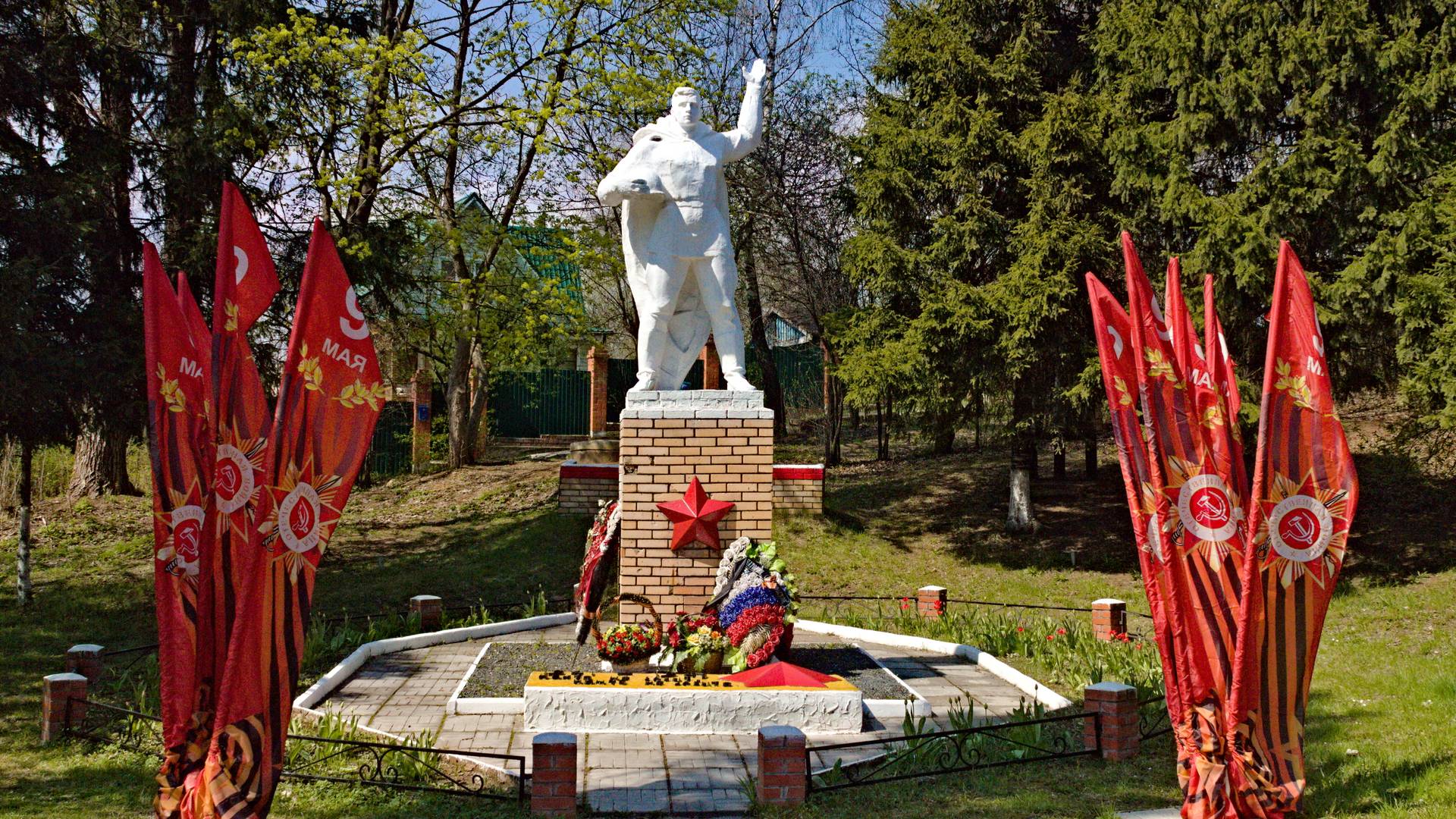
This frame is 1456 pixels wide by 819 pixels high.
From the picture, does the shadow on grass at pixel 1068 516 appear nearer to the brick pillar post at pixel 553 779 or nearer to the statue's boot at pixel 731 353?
the statue's boot at pixel 731 353

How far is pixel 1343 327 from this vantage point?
1373cm

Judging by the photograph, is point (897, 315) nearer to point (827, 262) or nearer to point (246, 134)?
point (827, 262)

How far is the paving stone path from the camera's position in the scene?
653 cm

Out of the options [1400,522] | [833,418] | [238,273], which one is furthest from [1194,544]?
[833,418]

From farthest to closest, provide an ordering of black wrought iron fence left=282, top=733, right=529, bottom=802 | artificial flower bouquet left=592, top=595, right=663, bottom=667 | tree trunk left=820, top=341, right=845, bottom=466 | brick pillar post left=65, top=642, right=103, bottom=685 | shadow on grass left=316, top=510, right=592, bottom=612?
1. tree trunk left=820, top=341, right=845, bottom=466
2. shadow on grass left=316, top=510, right=592, bottom=612
3. brick pillar post left=65, top=642, right=103, bottom=685
4. artificial flower bouquet left=592, top=595, right=663, bottom=667
5. black wrought iron fence left=282, top=733, right=529, bottom=802

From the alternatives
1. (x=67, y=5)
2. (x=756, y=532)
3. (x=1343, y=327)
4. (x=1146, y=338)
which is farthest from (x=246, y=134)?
(x=1343, y=327)

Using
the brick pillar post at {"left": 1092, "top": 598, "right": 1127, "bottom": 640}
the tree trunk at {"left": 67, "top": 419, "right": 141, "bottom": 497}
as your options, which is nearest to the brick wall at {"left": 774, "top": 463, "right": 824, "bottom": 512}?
the brick pillar post at {"left": 1092, "top": 598, "right": 1127, "bottom": 640}

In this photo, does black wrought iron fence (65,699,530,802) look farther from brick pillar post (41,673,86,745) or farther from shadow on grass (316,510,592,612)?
shadow on grass (316,510,592,612)

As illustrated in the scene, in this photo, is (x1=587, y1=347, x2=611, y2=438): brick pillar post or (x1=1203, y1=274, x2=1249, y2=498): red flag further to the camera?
(x1=587, y1=347, x2=611, y2=438): brick pillar post

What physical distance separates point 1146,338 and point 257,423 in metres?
4.34

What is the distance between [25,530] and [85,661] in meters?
4.69

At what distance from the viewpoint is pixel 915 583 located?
52.2 ft

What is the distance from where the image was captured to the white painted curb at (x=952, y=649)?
8891mm

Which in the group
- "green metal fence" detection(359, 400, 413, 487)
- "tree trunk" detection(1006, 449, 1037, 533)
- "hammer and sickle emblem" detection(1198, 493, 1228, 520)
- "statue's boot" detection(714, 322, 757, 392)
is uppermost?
"statue's boot" detection(714, 322, 757, 392)
